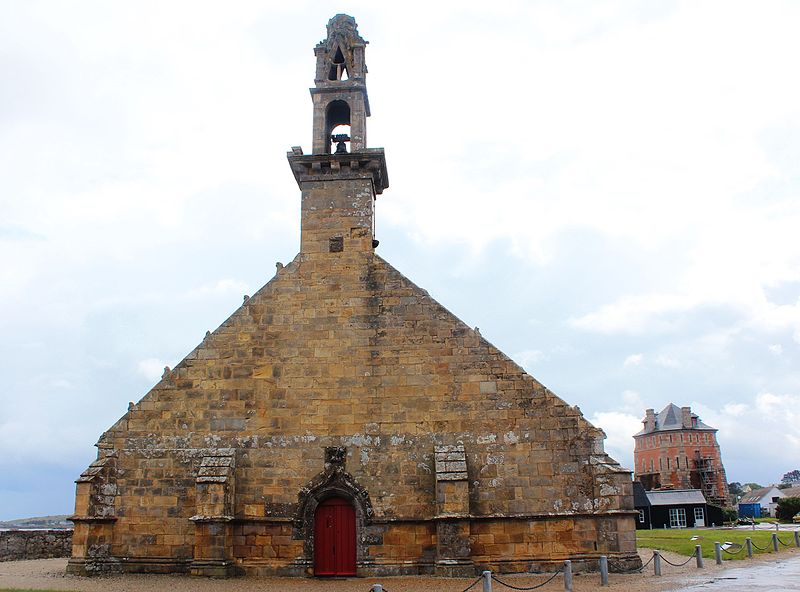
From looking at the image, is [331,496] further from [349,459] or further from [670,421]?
[670,421]

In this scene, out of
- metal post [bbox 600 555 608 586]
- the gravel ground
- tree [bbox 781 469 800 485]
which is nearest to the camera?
the gravel ground

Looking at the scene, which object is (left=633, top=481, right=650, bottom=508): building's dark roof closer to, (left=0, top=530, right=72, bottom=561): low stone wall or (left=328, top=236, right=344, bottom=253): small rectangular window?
(left=328, top=236, right=344, bottom=253): small rectangular window

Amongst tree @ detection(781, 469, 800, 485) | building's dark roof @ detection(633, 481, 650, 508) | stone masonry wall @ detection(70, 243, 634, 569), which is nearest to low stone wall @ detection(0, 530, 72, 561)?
stone masonry wall @ detection(70, 243, 634, 569)

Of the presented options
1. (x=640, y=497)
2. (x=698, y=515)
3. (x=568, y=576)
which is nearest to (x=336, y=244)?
(x=568, y=576)

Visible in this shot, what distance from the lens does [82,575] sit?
1577cm

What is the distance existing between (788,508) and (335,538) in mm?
45875

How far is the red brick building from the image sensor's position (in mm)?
71312

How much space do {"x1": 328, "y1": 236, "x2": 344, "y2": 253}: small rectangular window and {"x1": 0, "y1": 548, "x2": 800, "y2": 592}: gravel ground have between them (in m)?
8.52

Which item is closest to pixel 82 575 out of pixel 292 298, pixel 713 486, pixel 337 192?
pixel 292 298

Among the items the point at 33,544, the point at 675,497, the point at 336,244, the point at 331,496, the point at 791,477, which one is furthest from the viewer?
the point at 791,477

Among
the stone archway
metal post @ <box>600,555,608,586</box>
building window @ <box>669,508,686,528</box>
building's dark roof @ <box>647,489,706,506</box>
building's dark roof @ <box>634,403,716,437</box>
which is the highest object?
building's dark roof @ <box>634,403,716,437</box>

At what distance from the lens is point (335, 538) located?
16.3 metres

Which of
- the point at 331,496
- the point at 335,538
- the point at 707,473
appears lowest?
the point at 335,538

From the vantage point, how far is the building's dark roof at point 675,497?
48719mm
